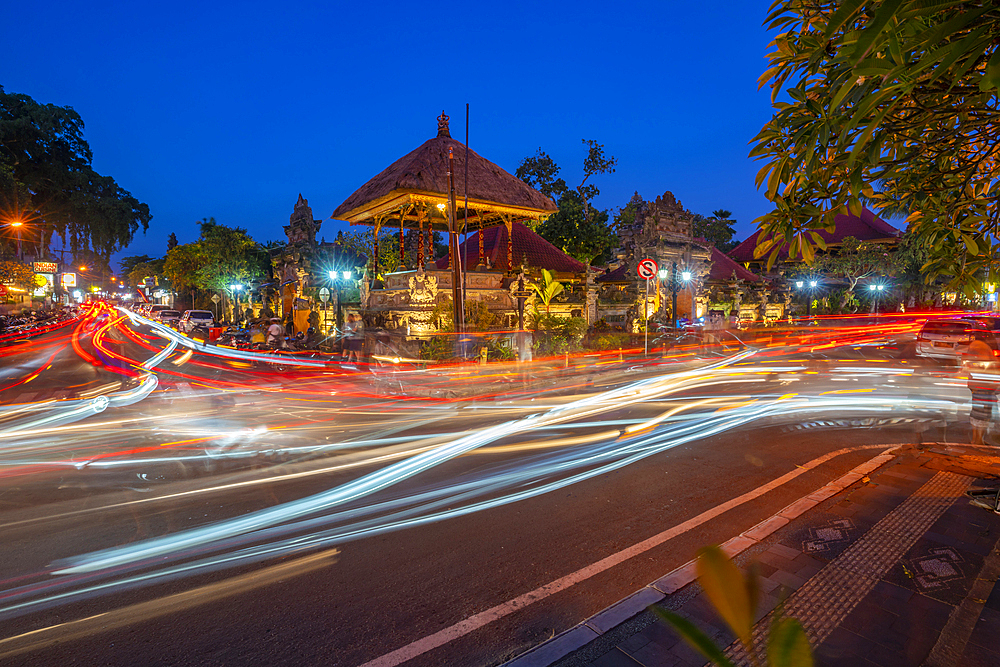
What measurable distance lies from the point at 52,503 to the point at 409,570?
198 inches

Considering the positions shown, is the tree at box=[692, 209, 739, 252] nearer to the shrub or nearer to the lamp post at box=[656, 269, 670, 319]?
the lamp post at box=[656, 269, 670, 319]

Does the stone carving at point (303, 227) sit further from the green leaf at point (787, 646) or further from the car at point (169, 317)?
the green leaf at point (787, 646)

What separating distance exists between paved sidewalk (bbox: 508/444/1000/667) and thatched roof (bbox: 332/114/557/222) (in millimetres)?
16956

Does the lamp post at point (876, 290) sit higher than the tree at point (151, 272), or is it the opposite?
the tree at point (151, 272)

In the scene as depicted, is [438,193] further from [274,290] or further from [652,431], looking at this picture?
[274,290]

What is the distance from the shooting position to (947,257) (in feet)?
14.1

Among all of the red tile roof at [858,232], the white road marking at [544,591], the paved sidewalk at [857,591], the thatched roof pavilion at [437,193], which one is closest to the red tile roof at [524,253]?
the thatched roof pavilion at [437,193]

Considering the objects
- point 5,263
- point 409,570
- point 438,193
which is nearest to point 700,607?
point 409,570

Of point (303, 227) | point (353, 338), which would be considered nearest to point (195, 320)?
point (303, 227)

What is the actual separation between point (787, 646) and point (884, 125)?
3900mm

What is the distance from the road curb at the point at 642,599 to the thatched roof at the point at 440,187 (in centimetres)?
1656

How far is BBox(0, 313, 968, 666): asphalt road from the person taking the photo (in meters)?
3.77

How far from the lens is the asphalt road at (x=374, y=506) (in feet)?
12.4

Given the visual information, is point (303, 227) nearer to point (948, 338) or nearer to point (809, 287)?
point (948, 338)
